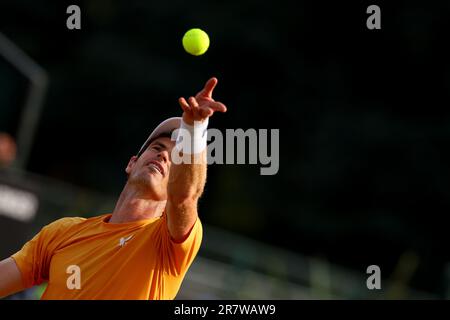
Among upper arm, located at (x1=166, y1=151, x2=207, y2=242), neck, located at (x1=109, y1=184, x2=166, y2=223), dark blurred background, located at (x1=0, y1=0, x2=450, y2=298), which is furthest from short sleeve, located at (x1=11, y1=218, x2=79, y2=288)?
dark blurred background, located at (x1=0, y1=0, x2=450, y2=298)

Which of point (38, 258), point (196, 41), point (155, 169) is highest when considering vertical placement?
point (196, 41)

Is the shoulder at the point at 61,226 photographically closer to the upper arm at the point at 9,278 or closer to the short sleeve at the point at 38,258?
the short sleeve at the point at 38,258

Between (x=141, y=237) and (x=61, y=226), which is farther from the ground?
(x=61, y=226)

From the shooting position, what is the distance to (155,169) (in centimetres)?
524

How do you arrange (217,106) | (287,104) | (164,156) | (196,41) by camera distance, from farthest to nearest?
(287,104)
(164,156)
(196,41)
(217,106)

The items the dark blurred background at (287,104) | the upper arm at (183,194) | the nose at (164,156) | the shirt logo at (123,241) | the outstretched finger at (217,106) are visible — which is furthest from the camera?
the dark blurred background at (287,104)

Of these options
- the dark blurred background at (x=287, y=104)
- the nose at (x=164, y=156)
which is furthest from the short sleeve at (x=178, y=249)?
the dark blurred background at (x=287, y=104)

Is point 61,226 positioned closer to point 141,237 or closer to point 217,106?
point 141,237

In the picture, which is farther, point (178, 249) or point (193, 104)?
point (178, 249)

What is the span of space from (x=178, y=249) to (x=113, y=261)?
13.9 inches

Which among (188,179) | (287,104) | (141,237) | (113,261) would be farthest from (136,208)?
(287,104)

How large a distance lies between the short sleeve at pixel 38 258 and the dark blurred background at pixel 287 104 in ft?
64.1

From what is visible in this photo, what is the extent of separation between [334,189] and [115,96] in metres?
6.47

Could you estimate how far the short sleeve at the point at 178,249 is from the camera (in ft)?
15.8
